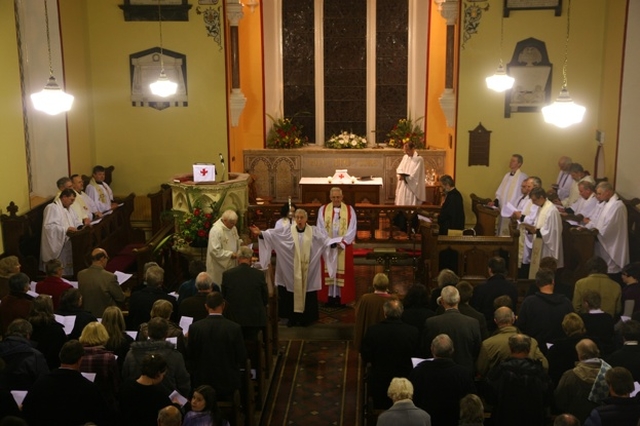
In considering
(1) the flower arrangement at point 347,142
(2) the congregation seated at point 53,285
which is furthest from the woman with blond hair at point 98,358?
(1) the flower arrangement at point 347,142

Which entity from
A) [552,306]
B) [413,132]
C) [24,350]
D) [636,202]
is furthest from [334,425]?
[413,132]

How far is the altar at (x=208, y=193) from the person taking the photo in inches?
512

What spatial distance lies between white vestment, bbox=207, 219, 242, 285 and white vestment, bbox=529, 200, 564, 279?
4.44 meters

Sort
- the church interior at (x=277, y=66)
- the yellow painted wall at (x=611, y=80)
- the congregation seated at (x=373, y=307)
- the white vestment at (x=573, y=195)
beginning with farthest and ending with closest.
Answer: the yellow painted wall at (x=611, y=80), the church interior at (x=277, y=66), the white vestment at (x=573, y=195), the congregation seated at (x=373, y=307)

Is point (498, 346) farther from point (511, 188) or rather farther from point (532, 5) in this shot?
point (532, 5)

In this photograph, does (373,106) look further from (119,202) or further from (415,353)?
(415,353)

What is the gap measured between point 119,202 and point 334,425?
7.62 meters

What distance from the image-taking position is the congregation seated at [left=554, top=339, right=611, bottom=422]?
6988 mm

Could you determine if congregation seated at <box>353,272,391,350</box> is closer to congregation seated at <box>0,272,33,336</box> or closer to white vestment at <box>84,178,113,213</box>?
congregation seated at <box>0,272,33,336</box>

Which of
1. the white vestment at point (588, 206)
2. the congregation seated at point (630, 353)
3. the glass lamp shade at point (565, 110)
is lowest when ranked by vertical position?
the congregation seated at point (630, 353)

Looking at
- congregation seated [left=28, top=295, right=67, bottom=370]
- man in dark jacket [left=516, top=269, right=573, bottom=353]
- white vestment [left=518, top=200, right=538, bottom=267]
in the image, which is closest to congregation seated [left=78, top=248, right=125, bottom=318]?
congregation seated [left=28, top=295, right=67, bottom=370]

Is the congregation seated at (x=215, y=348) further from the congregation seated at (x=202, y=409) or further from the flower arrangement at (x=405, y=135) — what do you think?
the flower arrangement at (x=405, y=135)

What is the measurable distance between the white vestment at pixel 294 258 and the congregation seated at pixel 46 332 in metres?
4.38

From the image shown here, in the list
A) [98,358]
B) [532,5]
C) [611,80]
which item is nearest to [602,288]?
[98,358]
